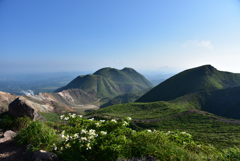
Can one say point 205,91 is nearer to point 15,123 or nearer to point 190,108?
point 190,108

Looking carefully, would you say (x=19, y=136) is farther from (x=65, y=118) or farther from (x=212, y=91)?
(x=212, y=91)

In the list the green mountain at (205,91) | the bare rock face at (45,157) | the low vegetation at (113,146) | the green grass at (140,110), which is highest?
the low vegetation at (113,146)

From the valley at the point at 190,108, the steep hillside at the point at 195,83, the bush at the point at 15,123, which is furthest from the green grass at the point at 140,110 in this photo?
→ the bush at the point at 15,123

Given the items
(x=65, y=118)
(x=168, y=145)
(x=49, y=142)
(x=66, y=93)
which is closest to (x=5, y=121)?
(x=49, y=142)

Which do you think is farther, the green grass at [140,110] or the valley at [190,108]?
the green grass at [140,110]

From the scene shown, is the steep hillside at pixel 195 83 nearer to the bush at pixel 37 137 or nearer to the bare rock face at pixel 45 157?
the bush at pixel 37 137

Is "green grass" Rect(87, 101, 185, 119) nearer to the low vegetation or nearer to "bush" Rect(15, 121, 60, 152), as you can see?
"bush" Rect(15, 121, 60, 152)

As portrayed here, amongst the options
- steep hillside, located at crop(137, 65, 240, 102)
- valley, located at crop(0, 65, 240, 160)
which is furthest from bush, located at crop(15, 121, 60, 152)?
steep hillside, located at crop(137, 65, 240, 102)

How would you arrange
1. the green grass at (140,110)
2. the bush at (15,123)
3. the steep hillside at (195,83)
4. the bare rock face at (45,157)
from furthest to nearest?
the steep hillside at (195,83), the green grass at (140,110), the bush at (15,123), the bare rock face at (45,157)
